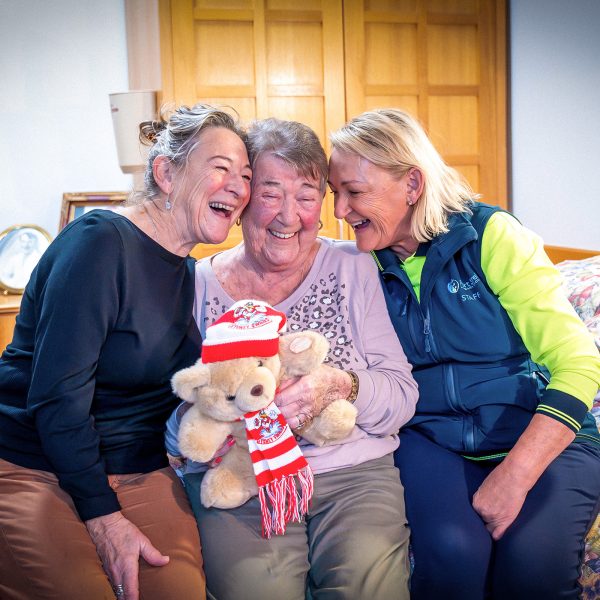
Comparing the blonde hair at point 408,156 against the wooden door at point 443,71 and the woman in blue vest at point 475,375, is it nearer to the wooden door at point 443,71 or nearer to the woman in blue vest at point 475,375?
the woman in blue vest at point 475,375

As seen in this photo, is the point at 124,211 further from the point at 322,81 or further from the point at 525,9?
the point at 525,9

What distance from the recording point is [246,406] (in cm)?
122

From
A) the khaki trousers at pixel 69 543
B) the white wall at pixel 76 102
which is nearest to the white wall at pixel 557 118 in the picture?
the white wall at pixel 76 102

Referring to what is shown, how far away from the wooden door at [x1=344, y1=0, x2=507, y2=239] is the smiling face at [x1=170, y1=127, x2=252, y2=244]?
2.39 m

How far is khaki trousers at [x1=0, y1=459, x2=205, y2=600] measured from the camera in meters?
1.16

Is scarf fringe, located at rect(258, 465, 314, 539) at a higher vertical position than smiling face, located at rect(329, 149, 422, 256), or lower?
lower

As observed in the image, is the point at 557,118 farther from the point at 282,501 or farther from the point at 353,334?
the point at 282,501

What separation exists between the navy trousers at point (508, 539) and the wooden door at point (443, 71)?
2653 millimetres

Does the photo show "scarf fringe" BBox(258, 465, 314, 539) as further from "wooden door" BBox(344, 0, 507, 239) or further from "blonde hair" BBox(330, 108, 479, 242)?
"wooden door" BBox(344, 0, 507, 239)

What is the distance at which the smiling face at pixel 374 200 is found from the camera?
1625 millimetres

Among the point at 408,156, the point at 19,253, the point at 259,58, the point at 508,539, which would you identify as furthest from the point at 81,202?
the point at 508,539

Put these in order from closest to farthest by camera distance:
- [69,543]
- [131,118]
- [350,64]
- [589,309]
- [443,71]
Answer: [69,543] → [589,309] → [131,118] → [350,64] → [443,71]

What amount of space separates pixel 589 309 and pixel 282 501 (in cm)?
107

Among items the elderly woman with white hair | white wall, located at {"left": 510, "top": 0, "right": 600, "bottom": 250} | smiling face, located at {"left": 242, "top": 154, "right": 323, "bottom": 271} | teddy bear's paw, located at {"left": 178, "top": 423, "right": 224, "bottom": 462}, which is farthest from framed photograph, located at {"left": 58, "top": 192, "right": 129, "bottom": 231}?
teddy bear's paw, located at {"left": 178, "top": 423, "right": 224, "bottom": 462}
